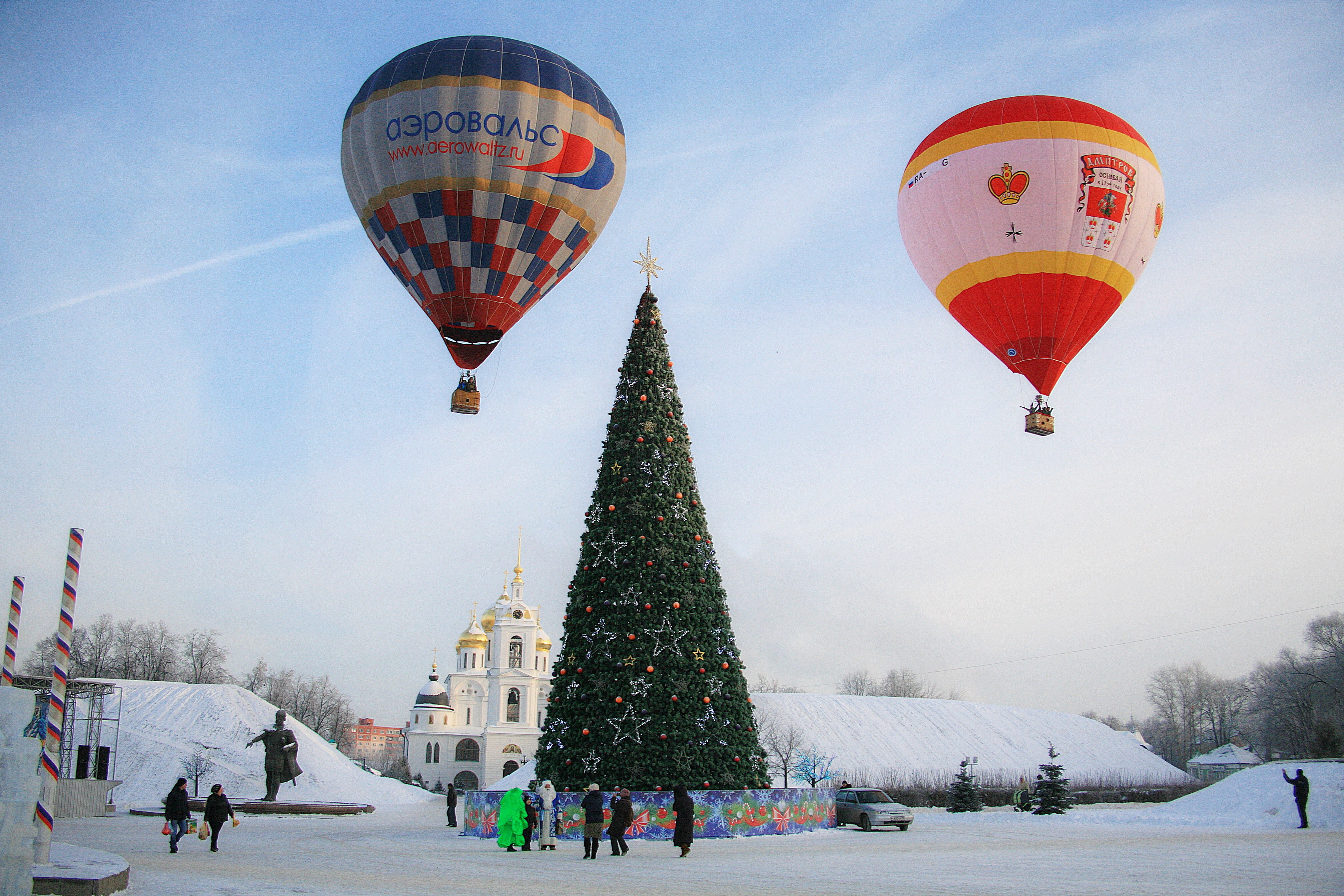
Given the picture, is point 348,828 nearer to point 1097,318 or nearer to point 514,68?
point 514,68

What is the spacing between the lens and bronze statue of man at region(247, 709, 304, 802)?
3078cm

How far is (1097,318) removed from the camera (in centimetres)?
1991

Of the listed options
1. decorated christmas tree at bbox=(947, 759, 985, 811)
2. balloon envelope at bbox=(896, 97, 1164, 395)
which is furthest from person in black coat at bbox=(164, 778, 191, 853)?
decorated christmas tree at bbox=(947, 759, 985, 811)

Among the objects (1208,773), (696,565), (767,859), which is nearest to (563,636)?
(696,565)

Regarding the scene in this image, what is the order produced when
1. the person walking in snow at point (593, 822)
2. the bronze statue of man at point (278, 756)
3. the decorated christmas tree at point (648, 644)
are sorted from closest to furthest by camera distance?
the person walking in snow at point (593, 822)
the decorated christmas tree at point (648, 644)
the bronze statue of man at point (278, 756)

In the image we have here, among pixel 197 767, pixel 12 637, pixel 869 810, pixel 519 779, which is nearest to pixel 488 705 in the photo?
pixel 519 779

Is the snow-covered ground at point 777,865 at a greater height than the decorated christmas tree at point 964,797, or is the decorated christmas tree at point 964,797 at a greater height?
the snow-covered ground at point 777,865

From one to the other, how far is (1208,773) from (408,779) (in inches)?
2176

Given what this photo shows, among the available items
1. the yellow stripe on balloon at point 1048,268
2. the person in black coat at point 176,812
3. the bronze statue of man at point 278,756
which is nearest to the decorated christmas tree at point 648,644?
the person in black coat at point 176,812

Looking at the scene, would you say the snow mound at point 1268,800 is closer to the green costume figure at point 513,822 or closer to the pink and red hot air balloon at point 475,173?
the green costume figure at point 513,822

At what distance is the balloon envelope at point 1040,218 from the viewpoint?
62.1 feet

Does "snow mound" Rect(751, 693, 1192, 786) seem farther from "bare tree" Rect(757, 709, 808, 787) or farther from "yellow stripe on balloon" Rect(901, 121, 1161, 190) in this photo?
"yellow stripe on balloon" Rect(901, 121, 1161, 190)

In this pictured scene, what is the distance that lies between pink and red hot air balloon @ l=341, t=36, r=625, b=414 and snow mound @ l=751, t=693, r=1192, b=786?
36.4 m

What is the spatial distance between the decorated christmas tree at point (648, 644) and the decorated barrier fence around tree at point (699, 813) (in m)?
0.42
